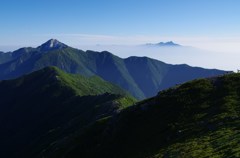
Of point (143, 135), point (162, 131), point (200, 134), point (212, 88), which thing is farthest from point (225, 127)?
point (212, 88)

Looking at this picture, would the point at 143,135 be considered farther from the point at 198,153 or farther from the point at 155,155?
the point at 198,153

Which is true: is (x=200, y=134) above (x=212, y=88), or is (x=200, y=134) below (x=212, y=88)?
below

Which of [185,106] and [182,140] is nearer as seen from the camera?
[182,140]

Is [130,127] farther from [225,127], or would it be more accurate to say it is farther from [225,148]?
[225,148]

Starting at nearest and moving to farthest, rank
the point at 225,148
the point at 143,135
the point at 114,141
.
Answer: the point at 225,148
the point at 143,135
the point at 114,141

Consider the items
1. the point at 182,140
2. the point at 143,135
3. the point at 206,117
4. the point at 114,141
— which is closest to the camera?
the point at 182,140

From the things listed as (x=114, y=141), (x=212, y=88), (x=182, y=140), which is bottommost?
(x=114, y=141)
